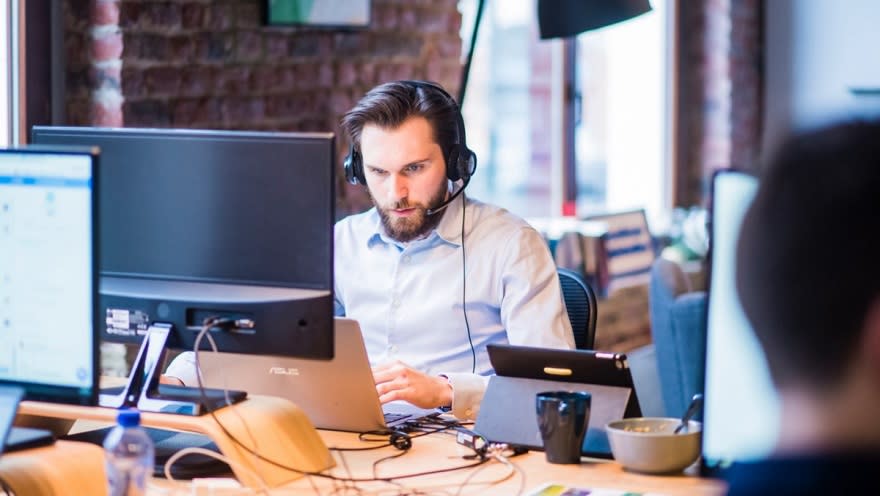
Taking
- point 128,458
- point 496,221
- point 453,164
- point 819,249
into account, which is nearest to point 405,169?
point 453,164

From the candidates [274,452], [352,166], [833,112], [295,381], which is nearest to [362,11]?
[352,166]

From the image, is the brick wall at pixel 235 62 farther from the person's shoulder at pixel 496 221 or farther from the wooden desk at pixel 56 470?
the wooden desk at pixel 56 470

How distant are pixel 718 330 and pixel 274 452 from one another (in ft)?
2.20

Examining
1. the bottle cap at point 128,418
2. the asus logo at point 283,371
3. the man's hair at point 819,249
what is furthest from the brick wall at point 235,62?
the man's hair at point 819,249

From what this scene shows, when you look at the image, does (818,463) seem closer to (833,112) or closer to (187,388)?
(833,112)

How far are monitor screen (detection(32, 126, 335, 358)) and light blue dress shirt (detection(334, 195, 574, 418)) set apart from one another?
713mm

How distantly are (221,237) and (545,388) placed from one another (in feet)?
1.78

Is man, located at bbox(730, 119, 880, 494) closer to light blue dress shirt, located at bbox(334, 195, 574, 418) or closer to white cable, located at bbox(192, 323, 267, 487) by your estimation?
white cable, located at bbox(192, 323, 267, 487)

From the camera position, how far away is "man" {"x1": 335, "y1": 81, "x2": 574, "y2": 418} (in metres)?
2.50

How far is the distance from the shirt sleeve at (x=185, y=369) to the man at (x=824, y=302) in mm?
1374

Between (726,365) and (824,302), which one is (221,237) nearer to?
(726,365)

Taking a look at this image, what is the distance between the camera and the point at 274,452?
1.84m

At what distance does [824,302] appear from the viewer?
90 cm

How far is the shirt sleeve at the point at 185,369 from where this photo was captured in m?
2.14
